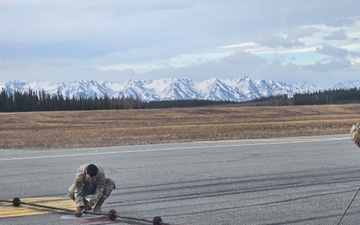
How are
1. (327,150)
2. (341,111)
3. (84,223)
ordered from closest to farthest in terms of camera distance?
(84,223)
(327,150)
(341,111)

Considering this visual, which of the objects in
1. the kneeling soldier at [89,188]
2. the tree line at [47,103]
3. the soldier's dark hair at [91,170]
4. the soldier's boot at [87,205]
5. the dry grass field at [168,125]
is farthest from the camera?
the tree line at [47,103]

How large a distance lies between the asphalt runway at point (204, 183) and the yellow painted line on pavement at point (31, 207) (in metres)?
0.02

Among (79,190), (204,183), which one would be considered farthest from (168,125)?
(79,190)

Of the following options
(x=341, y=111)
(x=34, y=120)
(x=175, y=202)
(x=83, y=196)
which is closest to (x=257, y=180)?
(x=175, y=202)

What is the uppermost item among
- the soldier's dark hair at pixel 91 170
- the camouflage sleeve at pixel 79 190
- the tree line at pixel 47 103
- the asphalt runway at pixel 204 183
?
the tree line at pixel 47 103

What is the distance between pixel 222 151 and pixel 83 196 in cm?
1197

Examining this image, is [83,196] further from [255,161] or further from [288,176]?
[255,161]

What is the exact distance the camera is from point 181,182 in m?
13.2

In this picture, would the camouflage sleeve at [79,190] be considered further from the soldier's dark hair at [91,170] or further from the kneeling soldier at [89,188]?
the soldier's dark hair at [91,170]

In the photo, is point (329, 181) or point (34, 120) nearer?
Result: point (329, 181)

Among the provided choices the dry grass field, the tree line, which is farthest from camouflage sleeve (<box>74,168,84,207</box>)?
the tree line

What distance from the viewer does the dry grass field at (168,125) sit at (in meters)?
30.8

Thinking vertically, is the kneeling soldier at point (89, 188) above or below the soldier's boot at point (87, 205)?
above

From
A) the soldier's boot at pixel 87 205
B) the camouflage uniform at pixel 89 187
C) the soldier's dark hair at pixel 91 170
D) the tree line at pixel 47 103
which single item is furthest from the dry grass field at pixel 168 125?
the tree line at pixel 47 103
